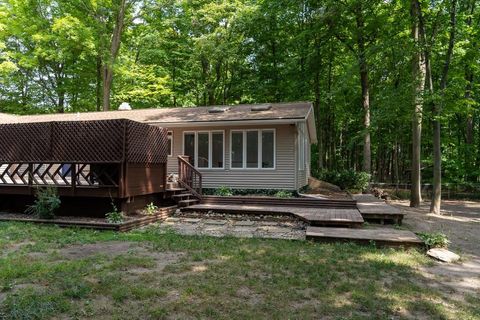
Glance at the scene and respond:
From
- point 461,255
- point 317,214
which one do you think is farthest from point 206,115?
point 461,255

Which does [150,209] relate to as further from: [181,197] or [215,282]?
[215,282]

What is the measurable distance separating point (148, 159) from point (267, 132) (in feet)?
16.6

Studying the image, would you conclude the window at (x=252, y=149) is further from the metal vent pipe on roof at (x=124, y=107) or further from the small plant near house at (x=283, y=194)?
the metal vent pipe on roof at (x=124, y=107)

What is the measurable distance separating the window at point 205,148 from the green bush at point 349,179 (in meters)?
7.33

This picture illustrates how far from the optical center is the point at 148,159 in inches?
364

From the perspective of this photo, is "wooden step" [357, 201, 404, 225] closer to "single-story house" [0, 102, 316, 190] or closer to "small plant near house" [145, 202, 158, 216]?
"single-story house" [0, 102, 316, 190]

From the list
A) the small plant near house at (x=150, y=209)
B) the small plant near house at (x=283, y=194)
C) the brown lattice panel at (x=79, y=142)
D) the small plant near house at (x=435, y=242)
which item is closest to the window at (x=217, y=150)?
the small plant near house at (x=283, y=194)

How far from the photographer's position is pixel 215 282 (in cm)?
421

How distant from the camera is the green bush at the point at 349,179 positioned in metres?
16.2

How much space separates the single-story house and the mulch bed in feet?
13.7

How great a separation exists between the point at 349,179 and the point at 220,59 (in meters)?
11.5

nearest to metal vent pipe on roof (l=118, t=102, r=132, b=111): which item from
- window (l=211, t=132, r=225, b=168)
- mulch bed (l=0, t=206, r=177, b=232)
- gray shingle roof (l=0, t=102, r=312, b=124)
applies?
gray shingle roof (l=0, t=102, r=312, b=124)

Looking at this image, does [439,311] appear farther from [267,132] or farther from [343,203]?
[267,132]

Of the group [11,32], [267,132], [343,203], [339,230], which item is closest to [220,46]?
[267,132]
